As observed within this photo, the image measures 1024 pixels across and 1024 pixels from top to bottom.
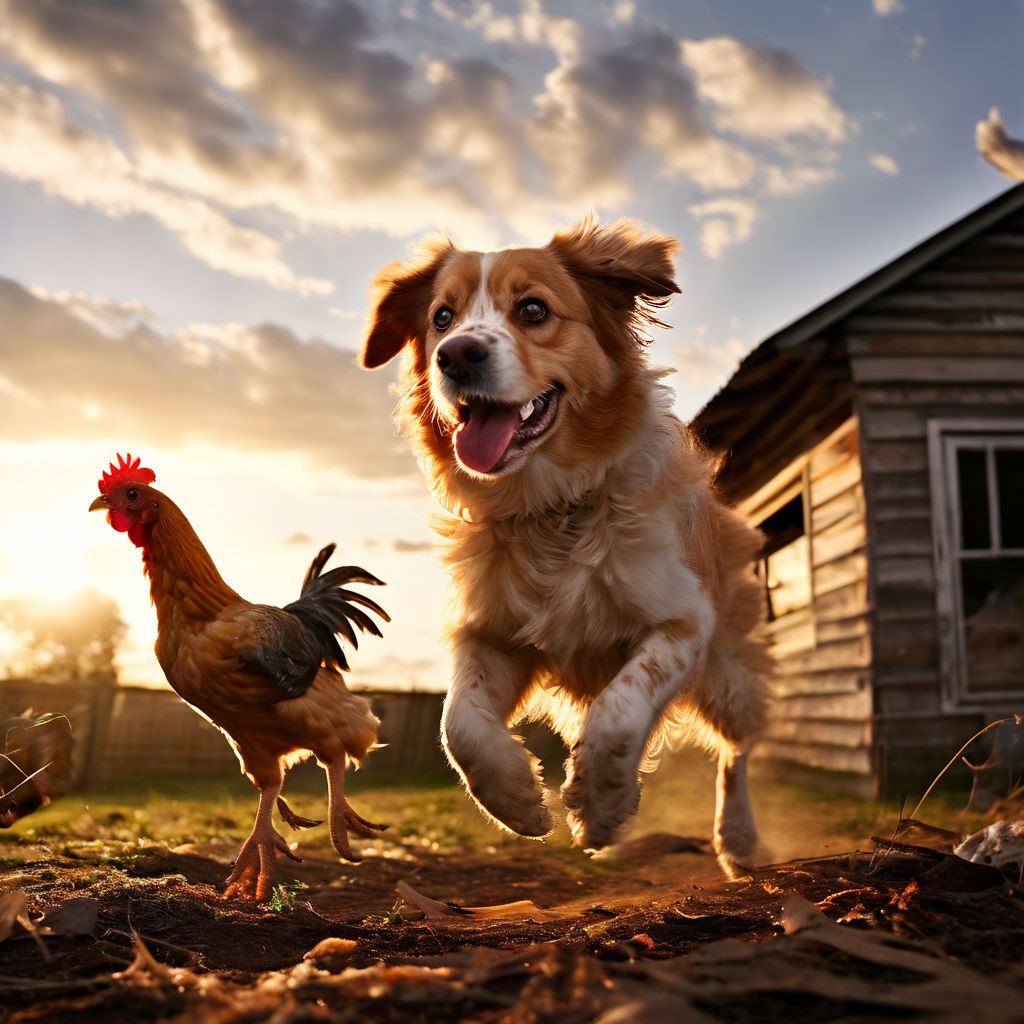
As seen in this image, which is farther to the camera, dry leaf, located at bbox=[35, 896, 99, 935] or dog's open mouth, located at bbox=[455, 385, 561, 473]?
dog's open mouth, located at bbox=[455, 385, 561, 473]

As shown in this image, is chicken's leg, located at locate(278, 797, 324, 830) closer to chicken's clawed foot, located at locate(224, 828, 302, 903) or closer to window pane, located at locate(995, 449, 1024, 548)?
chicken's clawed foot, located at locate(224, 828, 302, 903)

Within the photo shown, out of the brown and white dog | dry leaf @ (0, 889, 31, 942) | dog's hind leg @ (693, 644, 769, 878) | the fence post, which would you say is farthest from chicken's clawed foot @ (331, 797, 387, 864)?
the fence post

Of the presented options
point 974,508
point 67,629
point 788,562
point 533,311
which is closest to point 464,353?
point 533,311

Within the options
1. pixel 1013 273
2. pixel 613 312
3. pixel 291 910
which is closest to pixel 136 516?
pixel 291 910

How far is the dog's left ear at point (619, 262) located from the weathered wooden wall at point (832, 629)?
433 cm

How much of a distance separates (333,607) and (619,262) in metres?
2.11

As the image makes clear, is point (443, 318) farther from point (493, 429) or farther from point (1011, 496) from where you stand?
point (1011, 496)

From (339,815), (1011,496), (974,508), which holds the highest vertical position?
(1011,496)

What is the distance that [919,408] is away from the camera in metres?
8.01

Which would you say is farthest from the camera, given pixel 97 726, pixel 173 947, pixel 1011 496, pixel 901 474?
pixel 97 726

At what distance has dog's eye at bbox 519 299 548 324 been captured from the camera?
3336 millimetres

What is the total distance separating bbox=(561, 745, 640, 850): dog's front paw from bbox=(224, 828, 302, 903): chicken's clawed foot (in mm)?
1475

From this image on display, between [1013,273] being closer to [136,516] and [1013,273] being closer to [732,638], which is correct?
[732,638]

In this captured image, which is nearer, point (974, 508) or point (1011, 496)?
point (1011, 496)
